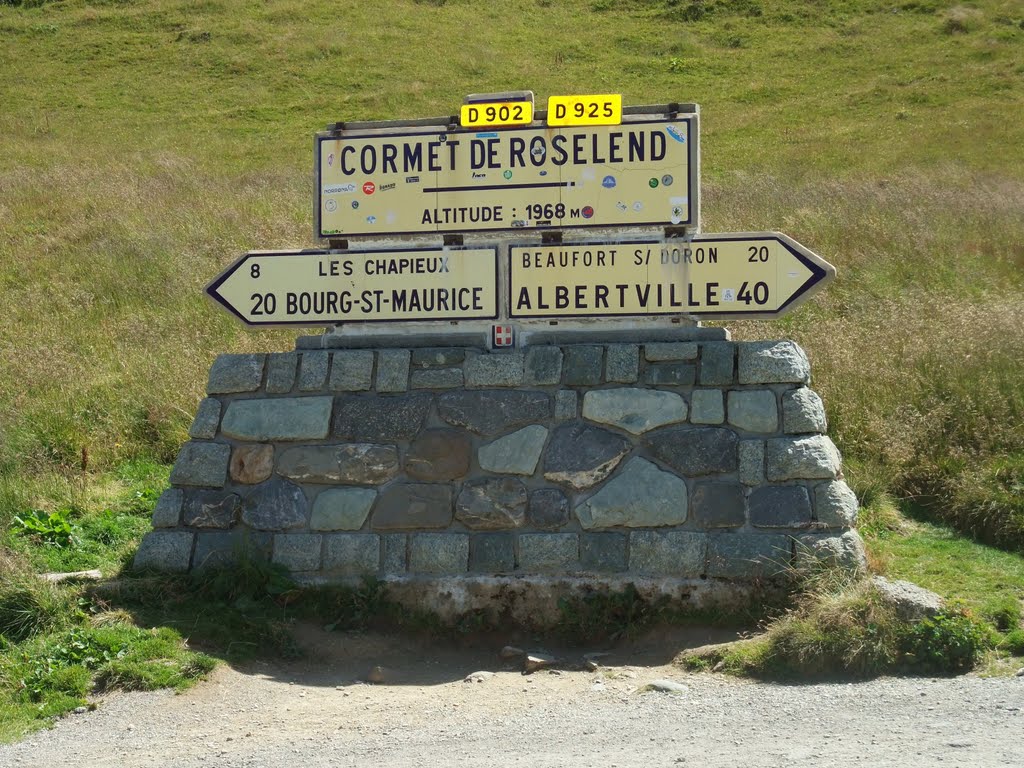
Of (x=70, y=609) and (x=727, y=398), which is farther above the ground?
(x=727, y=398)

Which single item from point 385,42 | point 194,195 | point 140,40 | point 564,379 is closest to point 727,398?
point 564,379

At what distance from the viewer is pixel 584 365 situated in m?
6.26

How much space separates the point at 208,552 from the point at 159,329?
4.85 metres

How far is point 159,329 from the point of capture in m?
10.6

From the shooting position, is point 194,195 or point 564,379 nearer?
point 564,379

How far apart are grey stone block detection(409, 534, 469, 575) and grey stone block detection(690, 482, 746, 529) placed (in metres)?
1.31

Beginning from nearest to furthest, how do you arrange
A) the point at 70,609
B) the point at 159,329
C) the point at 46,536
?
1. the point at 70,609
2. the point at 46,536
3. the point at 159,329

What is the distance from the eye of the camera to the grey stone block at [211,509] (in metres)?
6.42

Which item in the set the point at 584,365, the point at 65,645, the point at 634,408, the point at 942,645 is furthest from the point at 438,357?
the point at 942,645

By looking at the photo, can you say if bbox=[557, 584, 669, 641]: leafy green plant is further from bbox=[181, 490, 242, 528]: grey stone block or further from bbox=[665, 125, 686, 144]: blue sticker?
bbox=[665, 125, 686, 144]: blue sticker

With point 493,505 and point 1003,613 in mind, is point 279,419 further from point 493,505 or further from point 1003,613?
point 1003,613

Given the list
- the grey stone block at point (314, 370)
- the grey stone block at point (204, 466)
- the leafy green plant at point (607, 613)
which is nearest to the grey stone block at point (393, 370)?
the grey stone block at point (314, 370)

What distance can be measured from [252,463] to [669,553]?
98.5 inches

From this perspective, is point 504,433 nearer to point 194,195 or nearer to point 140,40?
point 194,195
